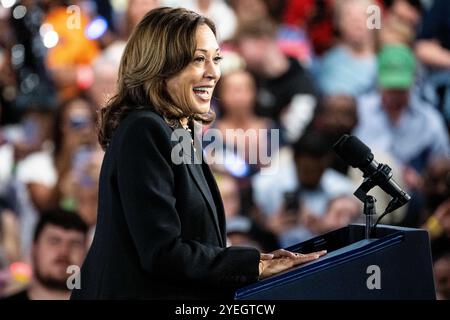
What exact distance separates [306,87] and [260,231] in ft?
2.71

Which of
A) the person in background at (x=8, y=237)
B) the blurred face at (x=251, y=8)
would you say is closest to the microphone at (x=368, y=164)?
the blurred face at (x=251, y=8)

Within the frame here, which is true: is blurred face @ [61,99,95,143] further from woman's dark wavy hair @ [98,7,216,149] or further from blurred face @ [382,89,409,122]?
woman's dark wavy hair @ [98,7,216,149]

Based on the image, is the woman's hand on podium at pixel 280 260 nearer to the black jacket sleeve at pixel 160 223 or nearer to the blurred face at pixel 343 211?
the black jacket sleeve at pixel 160 223

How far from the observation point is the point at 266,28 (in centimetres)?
480

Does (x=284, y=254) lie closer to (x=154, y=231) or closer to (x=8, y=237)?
(x=154, y=231)

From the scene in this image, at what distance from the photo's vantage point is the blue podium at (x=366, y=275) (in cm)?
173

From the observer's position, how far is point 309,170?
473 centimetres

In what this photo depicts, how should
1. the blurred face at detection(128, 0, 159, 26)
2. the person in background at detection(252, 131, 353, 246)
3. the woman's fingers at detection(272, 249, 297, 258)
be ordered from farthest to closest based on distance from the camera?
the blurred face at detection(128, 0, 159, 26) < the person in background at detection(252, 131, 353, 246) < the woman's fingers at detection(272, 249, 297, 258)

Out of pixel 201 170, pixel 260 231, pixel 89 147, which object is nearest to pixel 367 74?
pixel 260 231

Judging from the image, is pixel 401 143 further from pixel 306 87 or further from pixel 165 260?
pixel 165 260

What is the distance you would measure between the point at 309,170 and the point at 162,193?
117 inches

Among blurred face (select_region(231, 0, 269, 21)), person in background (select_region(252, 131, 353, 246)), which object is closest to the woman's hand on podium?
person in background (select_region(252, 131, 353, 246))

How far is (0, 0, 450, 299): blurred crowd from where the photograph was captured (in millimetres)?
4672


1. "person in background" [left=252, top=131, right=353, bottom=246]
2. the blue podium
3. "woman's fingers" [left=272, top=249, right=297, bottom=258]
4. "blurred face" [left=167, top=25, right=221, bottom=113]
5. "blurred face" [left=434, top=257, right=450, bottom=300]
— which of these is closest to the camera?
the blue podium
